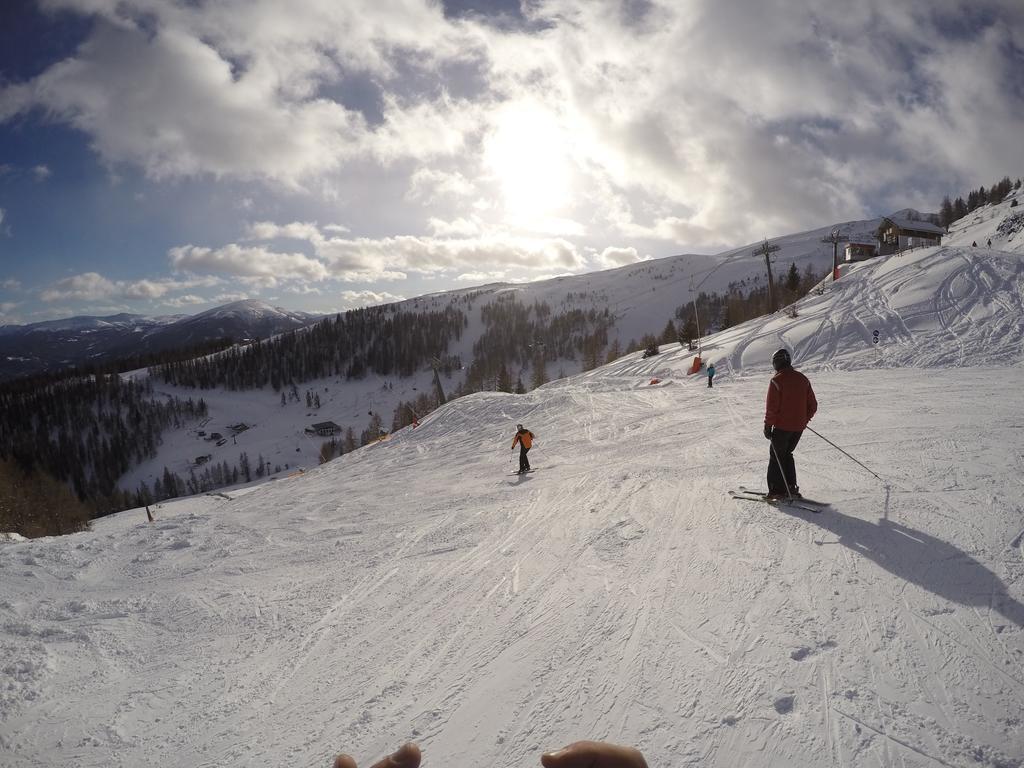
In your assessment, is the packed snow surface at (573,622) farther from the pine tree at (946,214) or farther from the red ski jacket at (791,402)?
the pine tree at (946,214)

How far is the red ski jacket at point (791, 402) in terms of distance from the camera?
6188 mm

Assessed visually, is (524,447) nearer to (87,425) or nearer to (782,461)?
(782,461)

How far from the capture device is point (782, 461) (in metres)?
6.46

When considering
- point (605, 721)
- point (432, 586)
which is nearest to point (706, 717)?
point (605, 721)

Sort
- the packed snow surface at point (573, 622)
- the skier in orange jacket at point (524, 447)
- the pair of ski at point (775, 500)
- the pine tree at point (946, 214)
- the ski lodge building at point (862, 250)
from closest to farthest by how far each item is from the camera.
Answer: the packed snow surface at point (573, 622) < the pair of ski at point (775, 500) < the skier in orange jacket at point (524, 447) < the ski lodge building at point (862, 250) < the pine tree at point (946, 214)

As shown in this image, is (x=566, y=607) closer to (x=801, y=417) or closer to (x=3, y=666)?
(x=801, y=417)

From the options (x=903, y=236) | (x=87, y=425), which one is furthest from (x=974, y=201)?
(x=87, y=425)

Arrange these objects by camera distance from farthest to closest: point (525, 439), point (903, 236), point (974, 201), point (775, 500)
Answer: point (974, 201), point (903, 236), point (525, 439), point (775, 500)

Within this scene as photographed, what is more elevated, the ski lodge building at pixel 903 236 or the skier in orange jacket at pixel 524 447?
the ski lodge building at pixel 903 236

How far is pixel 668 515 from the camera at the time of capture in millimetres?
6770

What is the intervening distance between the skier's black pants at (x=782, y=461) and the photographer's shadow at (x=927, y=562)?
83 centimetres

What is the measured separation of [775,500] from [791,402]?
4.82ft

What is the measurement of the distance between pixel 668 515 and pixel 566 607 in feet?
9.34

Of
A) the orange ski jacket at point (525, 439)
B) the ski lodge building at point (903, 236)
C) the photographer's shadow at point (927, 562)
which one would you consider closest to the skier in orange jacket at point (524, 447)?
the orange ski jacket at point (525, 439)
